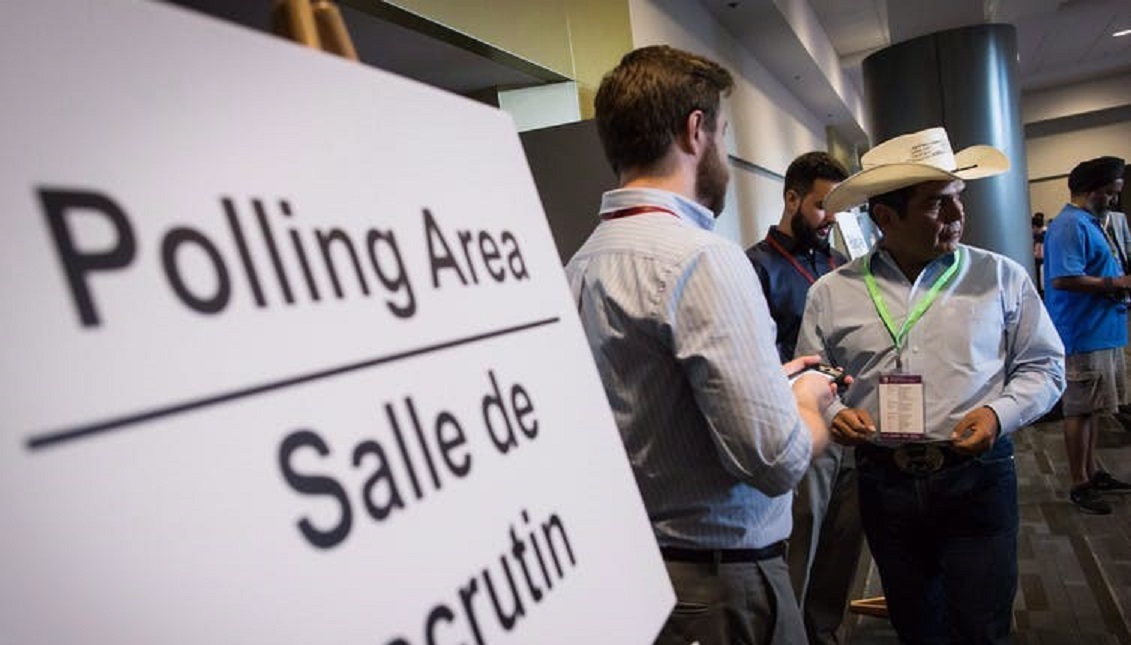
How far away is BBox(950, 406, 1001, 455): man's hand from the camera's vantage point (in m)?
1.58

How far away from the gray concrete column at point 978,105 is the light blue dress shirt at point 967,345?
11.6 feet

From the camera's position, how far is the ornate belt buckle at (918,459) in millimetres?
1683

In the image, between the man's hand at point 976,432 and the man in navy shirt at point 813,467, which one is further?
the man in navy shirt at point 813,467

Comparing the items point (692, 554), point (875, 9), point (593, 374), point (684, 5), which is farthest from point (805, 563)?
point (875, 9)

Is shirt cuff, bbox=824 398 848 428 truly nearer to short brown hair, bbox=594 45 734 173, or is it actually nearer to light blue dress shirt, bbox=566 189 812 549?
light blue dress shirt, bbox=566 189 812 549

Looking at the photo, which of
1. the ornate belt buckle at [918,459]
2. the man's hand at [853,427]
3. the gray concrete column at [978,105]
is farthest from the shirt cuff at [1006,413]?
the gray concrete column at [978,105]

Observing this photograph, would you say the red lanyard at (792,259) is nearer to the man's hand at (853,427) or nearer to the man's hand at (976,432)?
the man's hand at (853,427)

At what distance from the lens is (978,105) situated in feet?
15.8

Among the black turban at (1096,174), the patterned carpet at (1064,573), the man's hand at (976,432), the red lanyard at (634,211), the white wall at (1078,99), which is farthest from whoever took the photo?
the white wall at (1078,99)

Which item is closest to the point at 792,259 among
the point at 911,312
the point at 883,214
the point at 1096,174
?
the point at 883,214

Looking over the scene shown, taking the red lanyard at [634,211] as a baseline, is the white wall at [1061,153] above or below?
below

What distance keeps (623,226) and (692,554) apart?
56cm

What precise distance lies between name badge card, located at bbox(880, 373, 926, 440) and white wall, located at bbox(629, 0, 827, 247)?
195 centimetres

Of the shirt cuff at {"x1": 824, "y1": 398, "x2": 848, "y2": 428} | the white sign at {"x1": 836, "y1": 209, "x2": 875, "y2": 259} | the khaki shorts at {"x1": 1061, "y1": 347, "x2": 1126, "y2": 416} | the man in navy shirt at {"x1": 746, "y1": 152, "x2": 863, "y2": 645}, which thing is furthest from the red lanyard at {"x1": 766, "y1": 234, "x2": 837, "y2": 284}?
the khaki shorts at {"x1": 1061, "y1": 347, "x2": 1126, "y2": 416}
